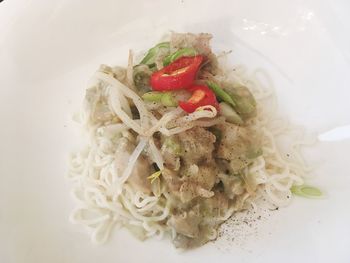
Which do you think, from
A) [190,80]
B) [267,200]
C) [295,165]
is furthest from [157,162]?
[295,165]

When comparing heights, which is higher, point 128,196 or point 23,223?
point 23,223

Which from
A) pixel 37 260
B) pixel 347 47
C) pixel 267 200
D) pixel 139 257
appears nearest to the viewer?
pixel 37 260

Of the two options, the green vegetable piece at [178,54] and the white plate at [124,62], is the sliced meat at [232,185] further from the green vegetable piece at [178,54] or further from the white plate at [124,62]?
the green vegetable piece at [178,54]

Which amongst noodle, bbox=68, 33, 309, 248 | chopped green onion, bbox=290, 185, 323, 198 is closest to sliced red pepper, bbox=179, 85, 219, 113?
noodle, bbox=68, 33, 309, 248

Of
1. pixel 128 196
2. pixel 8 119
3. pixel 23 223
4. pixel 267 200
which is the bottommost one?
pixel 267 200

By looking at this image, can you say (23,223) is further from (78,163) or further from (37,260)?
(78,163)

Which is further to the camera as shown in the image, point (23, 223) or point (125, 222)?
point (125, 222)

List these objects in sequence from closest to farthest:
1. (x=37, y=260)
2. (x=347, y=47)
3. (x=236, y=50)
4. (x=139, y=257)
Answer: (x=37, y=260) < (x=139, y=257) < (x=347, y=47) < (x=236, y=50)
